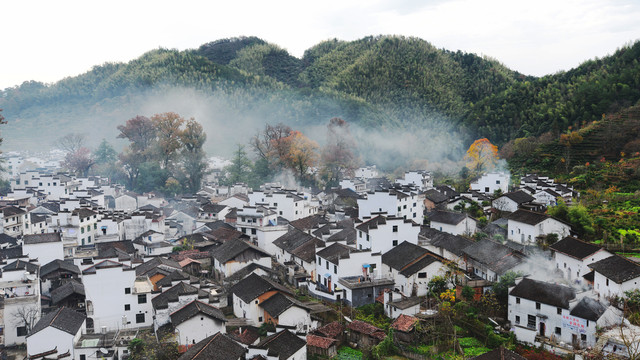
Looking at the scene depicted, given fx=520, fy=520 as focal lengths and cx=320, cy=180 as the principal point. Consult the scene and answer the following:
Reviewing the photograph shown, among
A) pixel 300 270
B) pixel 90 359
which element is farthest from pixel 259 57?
pixel 90 359

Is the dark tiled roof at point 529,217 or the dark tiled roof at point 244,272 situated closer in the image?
the dark tiled roof at point 244,272

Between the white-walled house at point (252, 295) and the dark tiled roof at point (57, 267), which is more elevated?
the dark tiled roof at point (57, 267)

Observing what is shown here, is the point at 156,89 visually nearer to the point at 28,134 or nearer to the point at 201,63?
the point at 201,63

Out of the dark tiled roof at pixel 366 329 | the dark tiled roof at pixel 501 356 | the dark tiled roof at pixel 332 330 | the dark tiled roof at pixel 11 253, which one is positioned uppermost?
the dark tiled roof at pixel 11 253

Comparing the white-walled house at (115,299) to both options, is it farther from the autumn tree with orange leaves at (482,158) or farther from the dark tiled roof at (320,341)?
the autumn tree with orange leaves at (482,158)

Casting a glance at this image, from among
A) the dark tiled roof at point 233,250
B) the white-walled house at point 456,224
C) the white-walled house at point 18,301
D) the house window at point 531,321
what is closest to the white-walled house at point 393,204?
the white-walled house at point 456,224

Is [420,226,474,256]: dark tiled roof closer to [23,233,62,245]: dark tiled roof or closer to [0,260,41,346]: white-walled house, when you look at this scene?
[0,260,41,346]: white-walled house

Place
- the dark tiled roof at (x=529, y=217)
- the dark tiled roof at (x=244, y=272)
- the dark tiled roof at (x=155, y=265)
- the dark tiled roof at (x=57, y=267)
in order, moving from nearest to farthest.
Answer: the dark tiled roof at (x=155, y=265)
the dark tiled roof at (x=244, y=272)
the dark tiled roof at (x=57, y=267)
the dark tiled roof at (x=529, y=217)

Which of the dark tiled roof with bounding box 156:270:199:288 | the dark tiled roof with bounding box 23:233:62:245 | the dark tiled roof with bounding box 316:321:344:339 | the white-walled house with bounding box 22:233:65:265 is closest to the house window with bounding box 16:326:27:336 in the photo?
the dark tiled roof with bounding box 156:270:199:288
